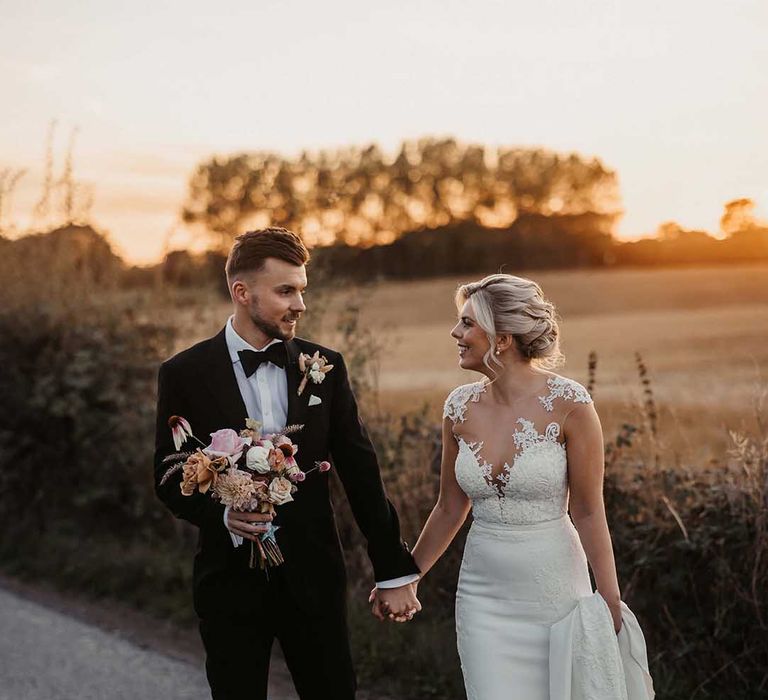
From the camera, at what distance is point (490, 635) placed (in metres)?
3.82

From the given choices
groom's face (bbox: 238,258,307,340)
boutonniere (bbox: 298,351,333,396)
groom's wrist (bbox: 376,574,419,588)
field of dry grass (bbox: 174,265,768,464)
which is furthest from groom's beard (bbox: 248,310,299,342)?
field of dry grass (bbox: 174,265,768,464)

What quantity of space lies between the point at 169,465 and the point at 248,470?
1.57ft

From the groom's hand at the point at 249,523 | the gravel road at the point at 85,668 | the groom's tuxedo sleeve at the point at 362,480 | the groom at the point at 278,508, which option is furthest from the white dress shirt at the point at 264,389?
the gravel road at the point at 85,668

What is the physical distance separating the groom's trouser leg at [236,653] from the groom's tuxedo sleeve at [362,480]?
0.53 meters

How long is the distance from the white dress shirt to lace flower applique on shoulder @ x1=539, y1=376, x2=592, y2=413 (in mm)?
981

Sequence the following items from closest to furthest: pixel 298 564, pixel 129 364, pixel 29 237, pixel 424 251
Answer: pixel 298 564 → pixel 129 364 → pixel 29 237 → pixel 424 251

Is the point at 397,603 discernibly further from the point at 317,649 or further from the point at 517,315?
the point at 517,315

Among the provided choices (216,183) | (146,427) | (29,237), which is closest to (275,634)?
(146,427)

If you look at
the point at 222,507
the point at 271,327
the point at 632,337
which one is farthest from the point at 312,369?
the point at 632,337

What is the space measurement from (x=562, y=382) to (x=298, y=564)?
120 cm

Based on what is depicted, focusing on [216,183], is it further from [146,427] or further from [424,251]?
[424,251]

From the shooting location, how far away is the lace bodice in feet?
12.3

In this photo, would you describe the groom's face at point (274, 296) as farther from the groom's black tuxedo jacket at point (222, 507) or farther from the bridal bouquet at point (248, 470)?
the bridal bouquet at point (248, 470)

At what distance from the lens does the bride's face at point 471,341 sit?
385 cm
